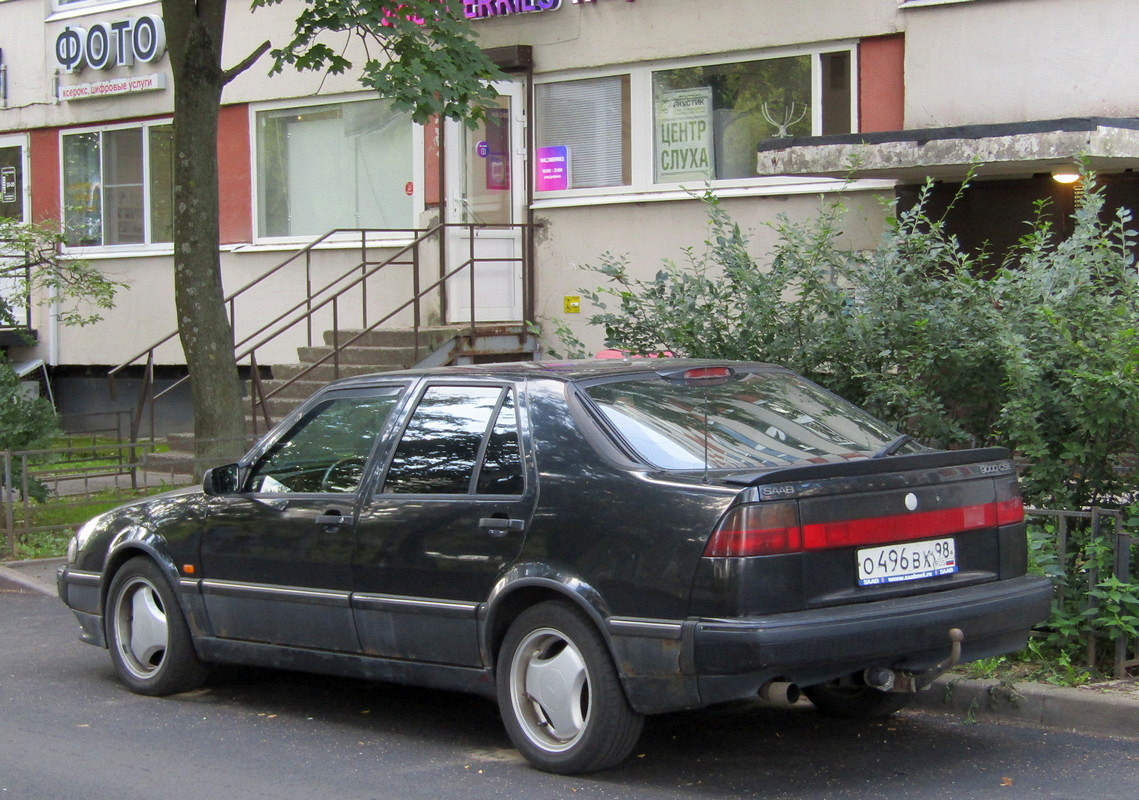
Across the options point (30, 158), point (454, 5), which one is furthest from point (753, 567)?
point (30, 158)

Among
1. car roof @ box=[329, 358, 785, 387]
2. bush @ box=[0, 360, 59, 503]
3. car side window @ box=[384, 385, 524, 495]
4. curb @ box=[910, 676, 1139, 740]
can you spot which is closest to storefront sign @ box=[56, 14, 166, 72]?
bush @ box=[0, 360, 59, 503]

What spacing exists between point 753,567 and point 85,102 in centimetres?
1699

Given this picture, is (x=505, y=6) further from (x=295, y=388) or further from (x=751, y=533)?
(x=751, y=533)

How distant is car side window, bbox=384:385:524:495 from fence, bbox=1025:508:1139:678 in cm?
244

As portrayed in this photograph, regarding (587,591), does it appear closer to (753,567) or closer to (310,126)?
(753,567)

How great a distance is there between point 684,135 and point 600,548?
991 centimetres

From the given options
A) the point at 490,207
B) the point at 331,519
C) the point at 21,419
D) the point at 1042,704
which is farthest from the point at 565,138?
the point at 1042,704

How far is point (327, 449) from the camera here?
6723 mm

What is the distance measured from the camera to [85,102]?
65.2 ft

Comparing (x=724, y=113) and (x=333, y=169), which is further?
(x=333, y=169)

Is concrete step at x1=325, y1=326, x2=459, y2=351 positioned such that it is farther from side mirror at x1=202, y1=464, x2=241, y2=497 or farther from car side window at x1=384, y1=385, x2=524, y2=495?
car side window at x1=384, y1=385, x2=524, y2=495

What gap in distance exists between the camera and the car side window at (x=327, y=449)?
21.5 feet

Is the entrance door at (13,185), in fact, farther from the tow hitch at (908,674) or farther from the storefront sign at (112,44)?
the tow hitch at (908,674)

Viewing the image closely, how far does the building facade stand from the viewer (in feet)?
39.7
